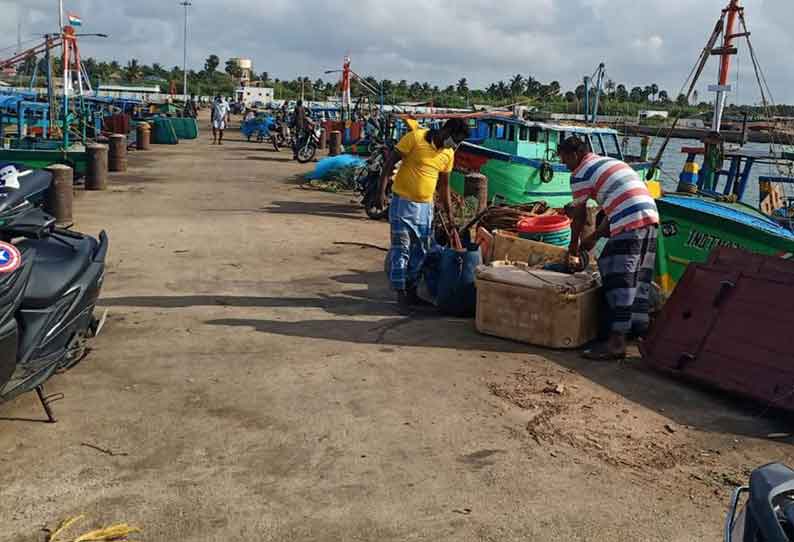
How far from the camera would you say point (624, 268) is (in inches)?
240

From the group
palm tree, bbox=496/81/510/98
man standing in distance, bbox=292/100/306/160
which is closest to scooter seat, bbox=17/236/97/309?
man standing in distance, bbox=292/100/306/160

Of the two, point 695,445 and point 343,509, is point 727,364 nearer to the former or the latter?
point 695,445

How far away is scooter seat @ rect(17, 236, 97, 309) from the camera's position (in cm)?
440

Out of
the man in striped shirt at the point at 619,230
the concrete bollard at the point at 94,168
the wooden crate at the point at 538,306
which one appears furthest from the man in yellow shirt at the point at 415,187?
the concrete bollard at the point at 94,168

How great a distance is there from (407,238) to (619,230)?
1891 millimetres

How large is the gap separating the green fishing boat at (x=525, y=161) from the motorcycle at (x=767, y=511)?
12388 mm

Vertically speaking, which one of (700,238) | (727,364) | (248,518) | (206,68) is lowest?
(248,518)

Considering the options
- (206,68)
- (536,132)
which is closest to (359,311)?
(536,132)

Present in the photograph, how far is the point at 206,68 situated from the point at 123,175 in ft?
368

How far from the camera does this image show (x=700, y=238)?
804 centimetres

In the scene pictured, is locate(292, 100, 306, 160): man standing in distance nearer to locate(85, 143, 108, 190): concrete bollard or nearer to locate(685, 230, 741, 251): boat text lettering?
locate(85, 143, 108, 190): concrete bollard

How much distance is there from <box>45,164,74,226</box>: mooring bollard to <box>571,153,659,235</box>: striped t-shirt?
7714 millimetres

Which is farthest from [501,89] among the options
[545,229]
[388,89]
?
[545,229]

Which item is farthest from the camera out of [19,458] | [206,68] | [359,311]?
[206,68]
